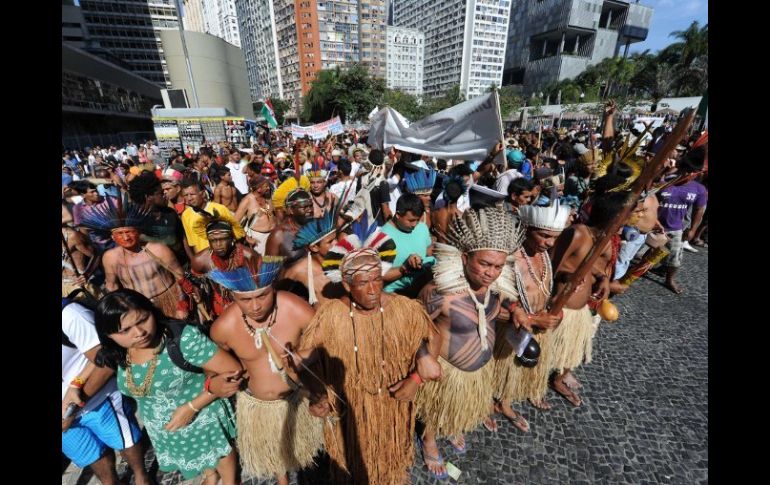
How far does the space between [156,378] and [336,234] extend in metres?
1.73

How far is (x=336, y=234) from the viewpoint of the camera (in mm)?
3043

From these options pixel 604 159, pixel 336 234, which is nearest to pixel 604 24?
pixel 604 159

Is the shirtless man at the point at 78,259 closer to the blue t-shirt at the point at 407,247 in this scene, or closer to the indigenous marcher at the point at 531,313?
the blue t-shirt at the point at 407,247

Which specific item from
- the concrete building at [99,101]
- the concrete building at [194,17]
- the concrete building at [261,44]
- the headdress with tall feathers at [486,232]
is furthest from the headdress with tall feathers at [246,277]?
the concrete building at [194,17]

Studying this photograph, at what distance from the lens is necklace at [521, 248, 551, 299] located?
112 inches

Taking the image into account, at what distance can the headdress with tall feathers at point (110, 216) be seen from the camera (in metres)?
2.95

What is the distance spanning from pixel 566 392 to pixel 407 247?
2.44m

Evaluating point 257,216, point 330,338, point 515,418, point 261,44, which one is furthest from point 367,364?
point 261,44

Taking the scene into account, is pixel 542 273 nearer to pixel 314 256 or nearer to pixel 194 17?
pixel 314 256

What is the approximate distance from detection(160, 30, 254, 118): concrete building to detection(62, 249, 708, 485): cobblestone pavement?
7822cm

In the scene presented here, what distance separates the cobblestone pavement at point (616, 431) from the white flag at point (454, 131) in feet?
11.1

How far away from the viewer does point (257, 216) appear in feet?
16.4

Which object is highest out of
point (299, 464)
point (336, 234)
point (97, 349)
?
point (336, 234)
